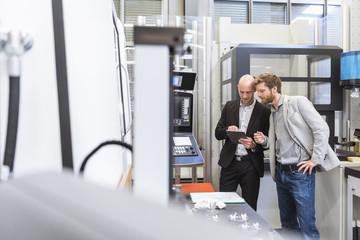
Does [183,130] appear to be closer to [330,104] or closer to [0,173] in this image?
[330,104]

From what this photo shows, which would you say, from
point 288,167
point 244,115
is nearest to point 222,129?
point 244,115

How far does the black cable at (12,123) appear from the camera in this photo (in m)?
0.31

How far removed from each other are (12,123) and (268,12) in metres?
6.81

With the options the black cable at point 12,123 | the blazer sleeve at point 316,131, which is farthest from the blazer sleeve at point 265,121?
the black cable at point 12,123

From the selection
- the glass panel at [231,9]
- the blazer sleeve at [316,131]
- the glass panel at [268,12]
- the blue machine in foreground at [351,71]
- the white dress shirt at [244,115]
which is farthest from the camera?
the glass panel at [268,12]

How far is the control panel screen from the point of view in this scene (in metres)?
2.93

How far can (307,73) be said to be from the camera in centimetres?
302

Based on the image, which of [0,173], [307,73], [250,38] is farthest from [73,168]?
[250,38]

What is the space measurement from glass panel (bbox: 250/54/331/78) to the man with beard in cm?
65

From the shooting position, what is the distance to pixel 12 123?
1.02ft

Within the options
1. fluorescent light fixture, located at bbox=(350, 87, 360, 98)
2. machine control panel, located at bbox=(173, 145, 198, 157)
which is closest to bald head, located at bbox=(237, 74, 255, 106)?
machine control panel, located at bbox=(173, 145, 198, 157)

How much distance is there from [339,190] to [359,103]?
92cm

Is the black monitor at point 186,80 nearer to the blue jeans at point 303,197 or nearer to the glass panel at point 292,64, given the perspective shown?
the glass panel at point 292,64

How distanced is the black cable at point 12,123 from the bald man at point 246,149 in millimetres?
2380
